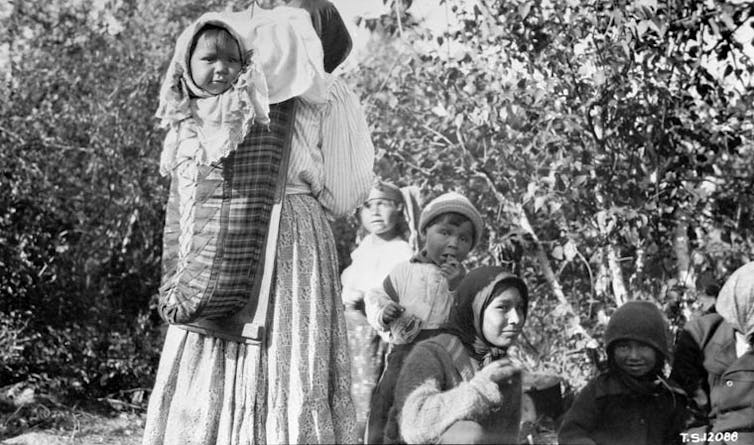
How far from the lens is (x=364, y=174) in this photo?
11.2 feet

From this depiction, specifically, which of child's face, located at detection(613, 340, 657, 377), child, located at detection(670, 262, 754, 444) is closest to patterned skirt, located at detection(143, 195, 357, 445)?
child's face, located at detection(613, 340, 657, 377)

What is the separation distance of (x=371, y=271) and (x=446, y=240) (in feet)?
2.98

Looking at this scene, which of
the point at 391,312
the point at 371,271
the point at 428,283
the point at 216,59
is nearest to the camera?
the point at 216,59

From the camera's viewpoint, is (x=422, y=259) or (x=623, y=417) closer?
(x=623, y=417)

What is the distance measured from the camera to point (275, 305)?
10.1 feet

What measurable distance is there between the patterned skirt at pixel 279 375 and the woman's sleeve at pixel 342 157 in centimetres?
18

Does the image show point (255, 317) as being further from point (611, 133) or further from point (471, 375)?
point (611, 133)

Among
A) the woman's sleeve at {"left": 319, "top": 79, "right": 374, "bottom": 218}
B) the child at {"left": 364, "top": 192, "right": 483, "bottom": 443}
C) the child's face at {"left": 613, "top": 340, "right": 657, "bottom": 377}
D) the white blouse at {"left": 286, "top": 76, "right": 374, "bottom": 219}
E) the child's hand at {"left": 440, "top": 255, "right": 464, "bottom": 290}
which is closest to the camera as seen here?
the white blouse at {"left": 286, "top": 76, "right": 374, "bottom": 219}

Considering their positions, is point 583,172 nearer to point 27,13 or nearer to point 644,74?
point 644,74

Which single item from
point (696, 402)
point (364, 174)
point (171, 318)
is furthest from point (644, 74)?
point (171, 318)

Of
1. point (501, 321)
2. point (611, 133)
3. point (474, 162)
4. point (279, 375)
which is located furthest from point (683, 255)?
point (279, 375)

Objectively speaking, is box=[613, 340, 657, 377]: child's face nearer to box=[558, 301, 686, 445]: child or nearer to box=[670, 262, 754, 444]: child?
box=[558, 301, 686, 445]: child

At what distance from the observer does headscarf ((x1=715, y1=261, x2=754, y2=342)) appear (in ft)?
12.4

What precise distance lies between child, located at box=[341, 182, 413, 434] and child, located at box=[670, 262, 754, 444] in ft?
4.78
